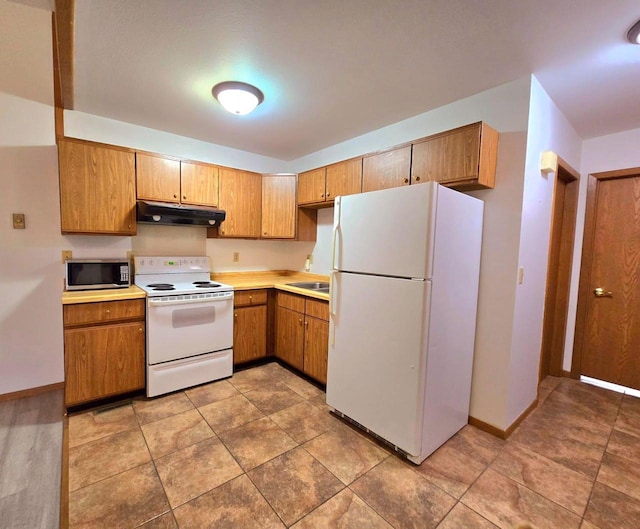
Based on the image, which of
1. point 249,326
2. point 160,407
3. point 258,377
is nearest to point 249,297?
point 249,326

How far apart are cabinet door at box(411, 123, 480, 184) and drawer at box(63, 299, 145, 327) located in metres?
2.41

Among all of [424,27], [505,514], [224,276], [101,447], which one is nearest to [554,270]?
[505,514]

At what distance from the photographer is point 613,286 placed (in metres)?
2.94

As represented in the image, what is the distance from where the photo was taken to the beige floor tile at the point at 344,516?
146 centimetres

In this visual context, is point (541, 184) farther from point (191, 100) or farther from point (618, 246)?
point (191, 100)

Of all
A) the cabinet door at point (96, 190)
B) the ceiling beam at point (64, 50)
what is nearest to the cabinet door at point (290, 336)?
the cabinet door at point (96, 190)

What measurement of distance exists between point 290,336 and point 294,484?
4.98ft

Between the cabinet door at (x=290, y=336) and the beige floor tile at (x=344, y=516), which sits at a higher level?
the cabinet door at (x=290, y=336)

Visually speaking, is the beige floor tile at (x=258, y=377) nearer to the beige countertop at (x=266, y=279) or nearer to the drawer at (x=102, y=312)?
the beige countertop at (x=266, y=279)

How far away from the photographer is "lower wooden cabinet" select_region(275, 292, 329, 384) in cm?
275

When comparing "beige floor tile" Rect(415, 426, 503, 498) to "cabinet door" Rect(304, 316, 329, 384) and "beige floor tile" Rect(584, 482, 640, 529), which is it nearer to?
"beige floor tile" Rect(584, 482, 640, 529)

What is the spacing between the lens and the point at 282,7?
1.48 meters

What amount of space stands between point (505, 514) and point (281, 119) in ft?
10.2

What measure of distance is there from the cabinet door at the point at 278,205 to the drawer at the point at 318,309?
1042 millimetres
